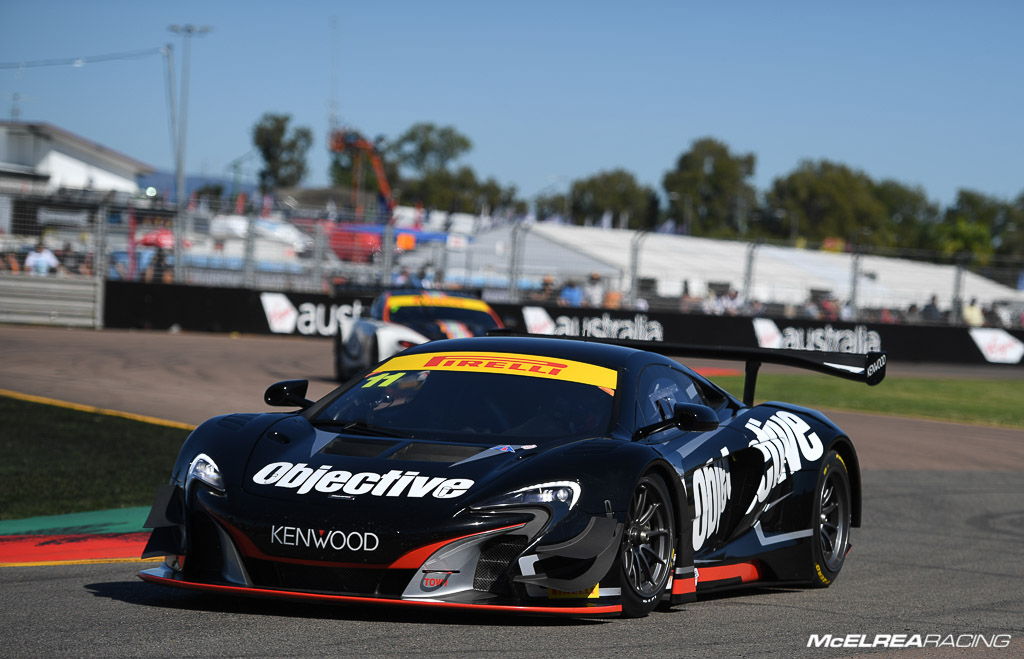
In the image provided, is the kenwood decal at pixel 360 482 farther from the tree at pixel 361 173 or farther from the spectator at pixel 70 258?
the tree at pixel 361 173

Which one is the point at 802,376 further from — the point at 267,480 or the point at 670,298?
the point at 267,480

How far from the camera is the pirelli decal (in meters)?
6.02

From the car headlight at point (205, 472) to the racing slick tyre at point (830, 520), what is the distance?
305cm

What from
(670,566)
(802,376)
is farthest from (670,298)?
(670,566)

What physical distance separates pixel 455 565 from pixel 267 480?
84 centimetres

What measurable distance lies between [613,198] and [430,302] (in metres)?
120

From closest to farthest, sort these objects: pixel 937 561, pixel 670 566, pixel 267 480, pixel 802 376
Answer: pixel 267 480, pixel 670 566, pixel 937 561, pixel 802 376

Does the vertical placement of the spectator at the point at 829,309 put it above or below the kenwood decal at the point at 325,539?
below

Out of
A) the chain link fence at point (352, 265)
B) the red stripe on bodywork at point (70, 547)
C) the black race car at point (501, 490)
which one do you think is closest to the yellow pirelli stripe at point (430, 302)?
the chain link fence at point (352, 265)

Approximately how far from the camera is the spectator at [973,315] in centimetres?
3525

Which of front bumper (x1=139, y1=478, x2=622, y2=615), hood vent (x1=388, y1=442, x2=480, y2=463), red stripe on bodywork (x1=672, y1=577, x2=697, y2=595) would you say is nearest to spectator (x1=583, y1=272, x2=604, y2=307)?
red stripe on bodywork (x1=672, y1=577, x2=697, y2=595)

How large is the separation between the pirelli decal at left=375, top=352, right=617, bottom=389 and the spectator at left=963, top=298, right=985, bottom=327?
30.9m

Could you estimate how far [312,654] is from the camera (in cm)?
438

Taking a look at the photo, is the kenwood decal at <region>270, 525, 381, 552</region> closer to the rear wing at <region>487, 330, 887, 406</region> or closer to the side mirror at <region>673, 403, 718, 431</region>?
the side mirror at <region>673, 403, 718, 431</region>
